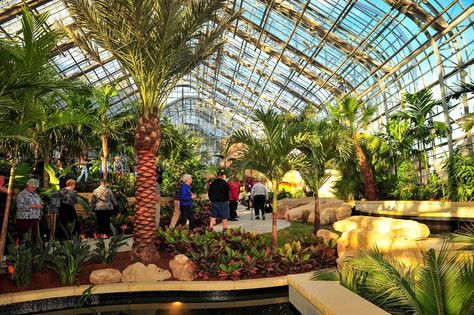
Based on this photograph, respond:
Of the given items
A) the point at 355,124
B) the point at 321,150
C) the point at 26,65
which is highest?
the point at 355,124

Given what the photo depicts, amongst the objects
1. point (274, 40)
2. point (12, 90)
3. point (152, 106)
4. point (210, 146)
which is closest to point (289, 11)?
point (274, 40)

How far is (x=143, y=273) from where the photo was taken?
5609mm

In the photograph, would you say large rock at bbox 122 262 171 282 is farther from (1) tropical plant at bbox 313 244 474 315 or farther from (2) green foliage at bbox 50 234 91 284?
(1) tropical plant at bbox 313 244 474 315

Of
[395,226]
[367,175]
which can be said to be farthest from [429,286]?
[367,175]

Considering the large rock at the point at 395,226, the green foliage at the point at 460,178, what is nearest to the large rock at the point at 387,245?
the large rock at the point at 395,226

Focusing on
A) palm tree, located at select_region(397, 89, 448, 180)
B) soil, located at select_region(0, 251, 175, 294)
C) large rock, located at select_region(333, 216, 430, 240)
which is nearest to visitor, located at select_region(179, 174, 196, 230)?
soil, located at select_region(0, 251, 175, 294)

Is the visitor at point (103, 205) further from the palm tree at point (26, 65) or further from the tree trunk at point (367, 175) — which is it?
the tree trunk at point (367, 175)

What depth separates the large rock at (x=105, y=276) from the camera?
5391 millimetres

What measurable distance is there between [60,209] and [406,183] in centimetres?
1027

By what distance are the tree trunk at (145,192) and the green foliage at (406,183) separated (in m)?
9.06

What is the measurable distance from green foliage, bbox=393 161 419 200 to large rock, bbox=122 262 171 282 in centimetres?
926

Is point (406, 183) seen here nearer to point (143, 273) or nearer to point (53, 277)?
point (143, 273)

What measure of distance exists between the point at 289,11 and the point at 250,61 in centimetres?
720

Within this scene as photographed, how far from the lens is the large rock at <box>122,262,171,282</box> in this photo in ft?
18.2
